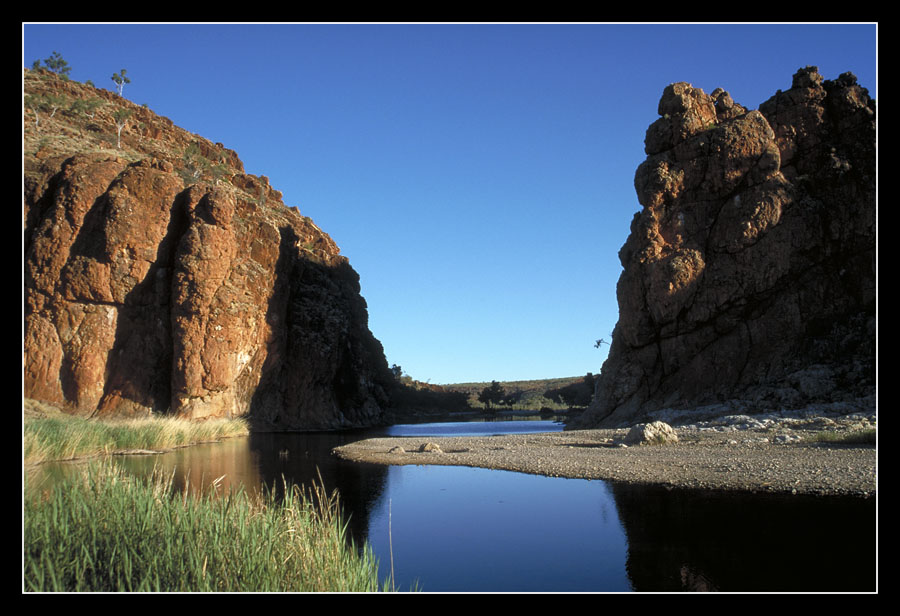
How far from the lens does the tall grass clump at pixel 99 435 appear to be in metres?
16.6

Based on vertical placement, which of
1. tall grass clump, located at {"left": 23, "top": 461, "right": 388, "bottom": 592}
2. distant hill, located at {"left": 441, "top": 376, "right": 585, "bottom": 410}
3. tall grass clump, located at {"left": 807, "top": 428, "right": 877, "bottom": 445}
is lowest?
distant hill, located at {"left": 441, "top": 376, "right": 585, "bottom": 410}

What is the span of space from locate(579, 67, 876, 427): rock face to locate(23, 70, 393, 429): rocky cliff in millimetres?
32775

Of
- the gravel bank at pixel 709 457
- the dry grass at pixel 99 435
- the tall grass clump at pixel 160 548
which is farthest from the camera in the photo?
the dry grass at pixel 99 435

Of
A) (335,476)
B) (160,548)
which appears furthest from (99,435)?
(160,548)

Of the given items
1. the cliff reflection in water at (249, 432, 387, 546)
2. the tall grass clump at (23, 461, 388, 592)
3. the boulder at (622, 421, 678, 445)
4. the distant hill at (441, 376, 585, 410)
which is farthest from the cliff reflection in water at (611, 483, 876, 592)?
the distant hill at (441, 376, 585, 410)

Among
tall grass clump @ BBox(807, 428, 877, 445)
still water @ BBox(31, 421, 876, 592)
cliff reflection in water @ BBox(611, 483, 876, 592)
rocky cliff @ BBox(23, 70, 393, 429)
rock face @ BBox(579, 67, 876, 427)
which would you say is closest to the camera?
cliff reflection in water @ BBox(611, 483, 876, 592)

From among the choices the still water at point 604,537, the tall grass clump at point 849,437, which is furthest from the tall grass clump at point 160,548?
the tall grass clump at point 849,437

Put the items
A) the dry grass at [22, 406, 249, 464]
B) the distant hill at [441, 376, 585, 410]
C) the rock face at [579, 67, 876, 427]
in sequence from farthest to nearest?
the distant hill at [441, 376, 585, 410] → the rock face at [579, 67, 876, 427] → the dry grass at [22, 406, 249, 464]

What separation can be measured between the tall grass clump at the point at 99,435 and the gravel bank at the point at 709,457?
9.48 metres

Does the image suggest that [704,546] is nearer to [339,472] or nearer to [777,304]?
[339,472]

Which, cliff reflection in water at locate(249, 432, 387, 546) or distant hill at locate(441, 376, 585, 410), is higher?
cliff reflection in water at locate(249, 432, 387, 546)

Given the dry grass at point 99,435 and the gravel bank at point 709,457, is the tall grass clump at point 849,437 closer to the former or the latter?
the gravel bank at point 709,457

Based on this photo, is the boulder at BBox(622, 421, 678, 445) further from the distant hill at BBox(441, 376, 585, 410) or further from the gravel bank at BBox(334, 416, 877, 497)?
the distant hill at BBox(441, 376, 585, 410)

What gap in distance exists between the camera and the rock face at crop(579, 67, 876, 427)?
38.9 metres
